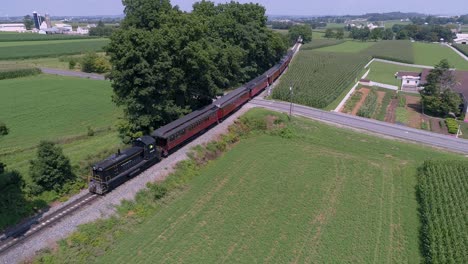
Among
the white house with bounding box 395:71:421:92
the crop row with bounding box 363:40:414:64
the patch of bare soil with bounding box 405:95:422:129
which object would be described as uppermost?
the crop row with bounding box 363:40:414:64

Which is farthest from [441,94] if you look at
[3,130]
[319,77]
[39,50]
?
[39,50]

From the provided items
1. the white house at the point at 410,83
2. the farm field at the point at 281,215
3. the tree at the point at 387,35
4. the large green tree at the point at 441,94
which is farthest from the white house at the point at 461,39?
the farm field at the point at 281,215

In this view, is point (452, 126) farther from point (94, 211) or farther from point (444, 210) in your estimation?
point (94, 211)

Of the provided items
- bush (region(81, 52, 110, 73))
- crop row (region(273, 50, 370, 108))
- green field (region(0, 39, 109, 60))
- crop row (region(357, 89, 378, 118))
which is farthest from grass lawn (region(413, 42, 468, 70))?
green field (region(0, 39, 109, 60))

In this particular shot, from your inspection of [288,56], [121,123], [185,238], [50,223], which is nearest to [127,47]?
[121,123]

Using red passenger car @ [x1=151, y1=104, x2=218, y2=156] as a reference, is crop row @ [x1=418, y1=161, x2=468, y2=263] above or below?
below

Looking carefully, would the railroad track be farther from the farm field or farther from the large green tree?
the large green tree
